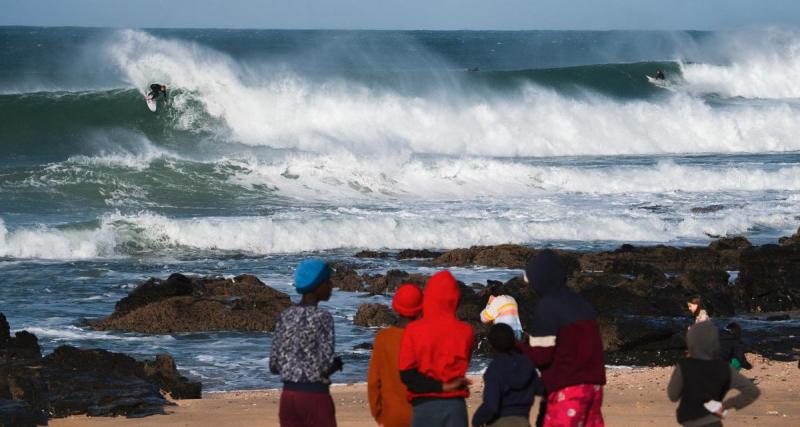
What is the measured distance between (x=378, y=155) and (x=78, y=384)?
21.1 metres

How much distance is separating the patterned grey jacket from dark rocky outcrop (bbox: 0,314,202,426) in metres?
3.47

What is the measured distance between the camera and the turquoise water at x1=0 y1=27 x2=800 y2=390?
58.1 feet

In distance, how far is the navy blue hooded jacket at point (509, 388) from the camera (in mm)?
5504

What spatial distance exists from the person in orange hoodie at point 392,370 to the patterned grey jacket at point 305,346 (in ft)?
0.76

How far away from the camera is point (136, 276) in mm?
16953

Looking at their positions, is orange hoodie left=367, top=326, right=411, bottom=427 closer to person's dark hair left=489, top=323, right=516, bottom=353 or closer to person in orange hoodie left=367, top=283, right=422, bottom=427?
person in orange hoodie left=367, top=283, right=422, bottom=427

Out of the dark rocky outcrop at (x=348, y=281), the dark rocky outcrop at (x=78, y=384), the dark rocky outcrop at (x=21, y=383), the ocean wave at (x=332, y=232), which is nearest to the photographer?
the dark rocky outcrop at (x=21, y=383)

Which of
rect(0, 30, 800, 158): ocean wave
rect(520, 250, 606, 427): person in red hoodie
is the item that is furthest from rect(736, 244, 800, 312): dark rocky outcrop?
rect(0, 30, 800, 158): ocean wave

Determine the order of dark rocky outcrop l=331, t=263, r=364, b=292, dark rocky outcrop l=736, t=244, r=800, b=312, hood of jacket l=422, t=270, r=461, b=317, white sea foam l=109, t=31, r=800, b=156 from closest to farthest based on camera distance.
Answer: hood of jacket l=422, t=270, r=461, b=317 → dark rocky outcrop l=736, t=244, r=800, b=312 → dark rocky outcrop l=331, t=263, r=364, b=292 → white sea foam l=109, t=31, r=800, b=156

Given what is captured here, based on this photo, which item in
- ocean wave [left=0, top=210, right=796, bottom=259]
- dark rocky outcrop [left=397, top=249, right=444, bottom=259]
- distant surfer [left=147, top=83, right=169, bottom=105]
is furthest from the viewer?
distant surfer [left=147, top=83, right=169, bottom=105]

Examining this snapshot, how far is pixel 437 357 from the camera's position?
541 cm

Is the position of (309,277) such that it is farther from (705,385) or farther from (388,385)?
(705,385)

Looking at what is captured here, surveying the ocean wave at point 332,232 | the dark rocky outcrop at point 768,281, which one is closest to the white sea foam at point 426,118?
the ocean wave at point 332,232

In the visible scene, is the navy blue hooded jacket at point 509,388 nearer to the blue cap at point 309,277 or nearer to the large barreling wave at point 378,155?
the blue cap at point 309,277
